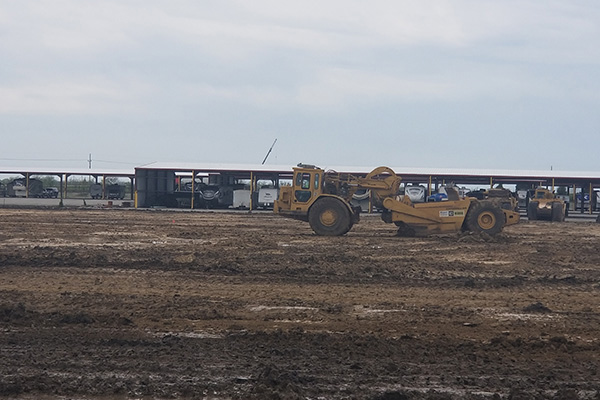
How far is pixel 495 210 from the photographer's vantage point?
72.4 feet

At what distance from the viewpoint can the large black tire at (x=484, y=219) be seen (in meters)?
21.9

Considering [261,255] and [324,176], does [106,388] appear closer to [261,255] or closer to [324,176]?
[261,255]

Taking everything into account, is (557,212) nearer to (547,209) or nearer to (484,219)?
(547,209)

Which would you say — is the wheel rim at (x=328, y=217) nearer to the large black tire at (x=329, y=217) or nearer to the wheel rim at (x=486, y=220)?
the large black tire at (x=329, y=217)

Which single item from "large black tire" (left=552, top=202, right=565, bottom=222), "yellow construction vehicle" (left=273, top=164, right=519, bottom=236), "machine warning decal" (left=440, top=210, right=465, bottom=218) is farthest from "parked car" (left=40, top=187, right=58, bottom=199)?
"machine warning decal" (left=440, top=210, right=465, bottom=218)

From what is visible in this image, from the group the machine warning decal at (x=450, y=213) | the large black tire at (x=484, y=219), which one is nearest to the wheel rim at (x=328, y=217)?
the machine warning decal at (x=450, y=213)

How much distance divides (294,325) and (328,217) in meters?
13.6

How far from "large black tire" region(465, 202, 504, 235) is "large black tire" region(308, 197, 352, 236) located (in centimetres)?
369

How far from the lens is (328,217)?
72.6ft

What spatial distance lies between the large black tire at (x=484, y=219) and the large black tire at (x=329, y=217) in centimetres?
369

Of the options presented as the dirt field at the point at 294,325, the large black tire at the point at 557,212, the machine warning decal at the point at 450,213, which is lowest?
the dirt field at the point at 294,325

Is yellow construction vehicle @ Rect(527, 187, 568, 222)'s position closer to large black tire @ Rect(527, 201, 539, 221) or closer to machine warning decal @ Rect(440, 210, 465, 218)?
large black tire @ Rect(527, 201, 539, 221)

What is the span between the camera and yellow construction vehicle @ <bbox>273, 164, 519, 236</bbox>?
2180 cm

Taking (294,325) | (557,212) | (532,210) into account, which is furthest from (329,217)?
(557,212)
